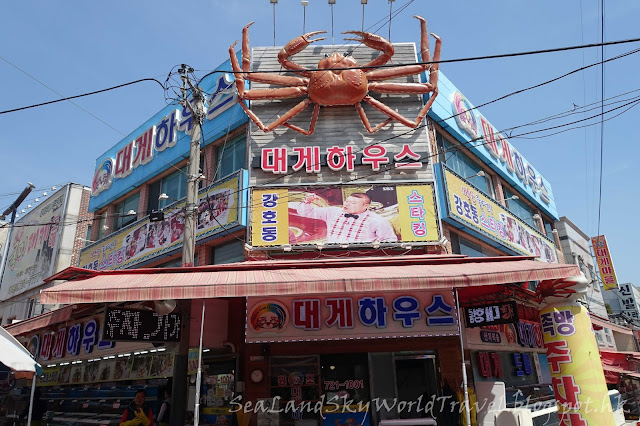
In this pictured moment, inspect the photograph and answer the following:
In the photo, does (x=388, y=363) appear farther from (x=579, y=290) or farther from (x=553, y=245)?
(x=553, y=245)

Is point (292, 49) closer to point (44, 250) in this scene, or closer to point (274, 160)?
point (274, 160)

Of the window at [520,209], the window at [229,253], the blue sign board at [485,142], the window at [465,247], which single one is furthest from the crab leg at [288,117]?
the window at [520,209]

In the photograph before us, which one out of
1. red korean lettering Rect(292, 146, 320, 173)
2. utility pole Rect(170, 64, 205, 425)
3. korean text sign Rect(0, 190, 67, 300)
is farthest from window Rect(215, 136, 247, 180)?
korean text sign Rect(0, 190, 67, 300)

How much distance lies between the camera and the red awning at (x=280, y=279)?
6855 mm

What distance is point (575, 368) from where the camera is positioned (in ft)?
25.0

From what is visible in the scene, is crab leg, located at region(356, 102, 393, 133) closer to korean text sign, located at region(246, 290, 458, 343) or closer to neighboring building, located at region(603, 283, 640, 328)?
korean text sign, located at region(246, 290, 458, 343)

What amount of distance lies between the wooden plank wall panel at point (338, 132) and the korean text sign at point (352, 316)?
4438 millimetres

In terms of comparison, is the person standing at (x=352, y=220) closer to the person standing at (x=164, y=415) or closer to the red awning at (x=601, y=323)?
the person standing at (x=164, y=415)

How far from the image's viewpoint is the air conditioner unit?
7.18m

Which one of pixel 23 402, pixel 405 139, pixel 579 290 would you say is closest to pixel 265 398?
pixel 579 290

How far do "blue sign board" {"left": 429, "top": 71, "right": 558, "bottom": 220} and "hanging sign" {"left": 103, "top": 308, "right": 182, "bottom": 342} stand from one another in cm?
933

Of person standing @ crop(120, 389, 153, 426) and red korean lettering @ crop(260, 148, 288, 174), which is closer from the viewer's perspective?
person standing @ crop(120, 389, 153, 426)

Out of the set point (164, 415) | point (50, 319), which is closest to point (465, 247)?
point (164, 415)

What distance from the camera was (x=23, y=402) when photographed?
1471 cm
